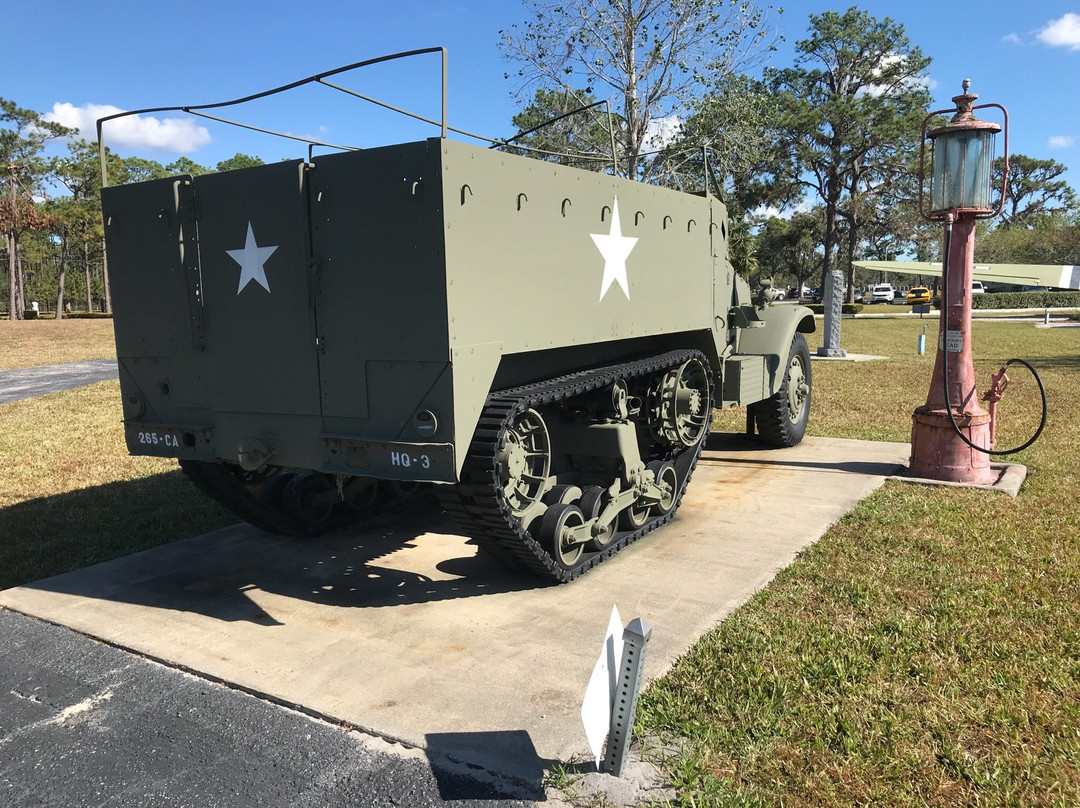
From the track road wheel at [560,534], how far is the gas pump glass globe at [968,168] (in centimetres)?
408

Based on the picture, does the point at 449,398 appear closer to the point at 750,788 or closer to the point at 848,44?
the point at 750,788

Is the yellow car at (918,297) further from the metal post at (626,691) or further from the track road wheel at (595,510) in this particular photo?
the metal post at (626,691)

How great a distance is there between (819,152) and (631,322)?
45.3m

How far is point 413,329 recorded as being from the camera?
13.2ft

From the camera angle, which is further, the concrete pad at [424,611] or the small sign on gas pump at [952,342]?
the small sign on gas pump at [952,342]

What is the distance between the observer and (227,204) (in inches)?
176

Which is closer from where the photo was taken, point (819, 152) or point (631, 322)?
point (631, 322)

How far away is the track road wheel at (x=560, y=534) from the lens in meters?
4.85

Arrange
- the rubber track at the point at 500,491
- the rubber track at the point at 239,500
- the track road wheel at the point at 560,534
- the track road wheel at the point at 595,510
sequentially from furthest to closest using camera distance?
the rubber track at the point at 239,500 → the track road wheel at the point at 595,510 → the track road wheel at the point at 560,534 → the rubber track at the point at 500,491

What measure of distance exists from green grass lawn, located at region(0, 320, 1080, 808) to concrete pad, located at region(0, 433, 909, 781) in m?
0.30

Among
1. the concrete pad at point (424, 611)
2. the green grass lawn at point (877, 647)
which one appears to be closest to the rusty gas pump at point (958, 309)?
the green grass lawn at point (877, 647)

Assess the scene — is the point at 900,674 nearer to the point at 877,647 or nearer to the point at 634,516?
the point at 877,647

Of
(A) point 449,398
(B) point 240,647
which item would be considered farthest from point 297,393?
(B) point 240,647

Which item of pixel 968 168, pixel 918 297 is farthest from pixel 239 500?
pixel 918 297
